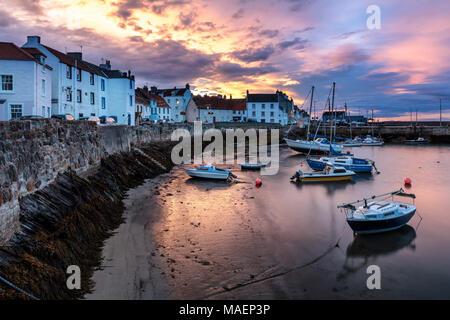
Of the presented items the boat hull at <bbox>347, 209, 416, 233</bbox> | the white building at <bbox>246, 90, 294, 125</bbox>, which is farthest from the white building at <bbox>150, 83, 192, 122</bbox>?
the boat hull at <bbox>347, 209, 416, 233</bbox>

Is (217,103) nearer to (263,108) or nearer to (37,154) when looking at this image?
(263,108)

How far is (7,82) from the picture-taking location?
21562 mm

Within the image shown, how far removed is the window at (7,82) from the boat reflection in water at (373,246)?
24.2 metres

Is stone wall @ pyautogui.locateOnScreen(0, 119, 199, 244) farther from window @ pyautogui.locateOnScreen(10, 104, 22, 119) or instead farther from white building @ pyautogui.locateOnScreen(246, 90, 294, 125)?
white building @ pyautogui.locateOnScreen(246, 90, 294, 125)

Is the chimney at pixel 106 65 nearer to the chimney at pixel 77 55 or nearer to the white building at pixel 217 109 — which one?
the chimney at pixel 77 55

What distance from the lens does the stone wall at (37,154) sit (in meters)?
7.96

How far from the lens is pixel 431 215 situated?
16.1m

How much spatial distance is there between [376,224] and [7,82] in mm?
25163

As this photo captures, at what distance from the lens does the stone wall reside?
7961 mm

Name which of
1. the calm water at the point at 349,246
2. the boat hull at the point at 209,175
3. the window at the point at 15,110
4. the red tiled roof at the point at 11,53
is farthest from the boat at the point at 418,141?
the window at the point at 15,110

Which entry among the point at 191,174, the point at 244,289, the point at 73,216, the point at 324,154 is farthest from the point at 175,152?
the point at 244,289

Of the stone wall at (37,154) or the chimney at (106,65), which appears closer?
the stone wall at (37,154)
